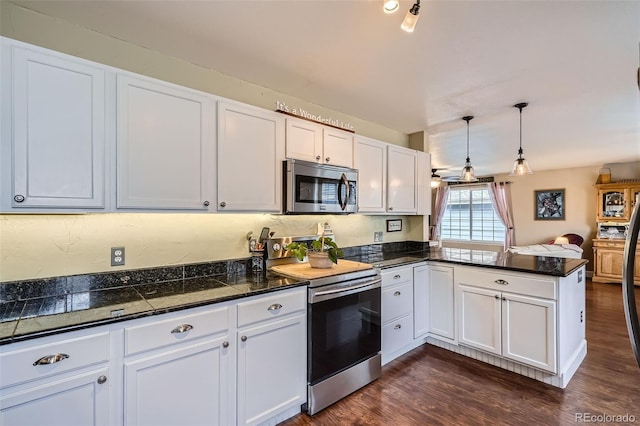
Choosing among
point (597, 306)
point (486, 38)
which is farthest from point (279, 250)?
point (597, 306)

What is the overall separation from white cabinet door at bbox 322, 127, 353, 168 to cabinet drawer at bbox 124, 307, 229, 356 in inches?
61.0

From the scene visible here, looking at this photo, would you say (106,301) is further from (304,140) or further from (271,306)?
(304,140)

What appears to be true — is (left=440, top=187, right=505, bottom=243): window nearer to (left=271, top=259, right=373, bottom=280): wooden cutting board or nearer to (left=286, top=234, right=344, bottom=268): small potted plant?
(left=271, top=259, right=373, bottom=280): wooden cutting board

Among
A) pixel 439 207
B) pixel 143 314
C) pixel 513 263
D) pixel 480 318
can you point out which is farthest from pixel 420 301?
pixel 439 207

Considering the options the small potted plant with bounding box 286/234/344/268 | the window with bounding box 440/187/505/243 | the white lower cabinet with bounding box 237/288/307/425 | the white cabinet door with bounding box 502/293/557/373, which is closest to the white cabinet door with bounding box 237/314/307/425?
the white lower cabinet with bounding box 237/288/307/425

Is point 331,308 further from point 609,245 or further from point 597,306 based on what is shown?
point 609,245

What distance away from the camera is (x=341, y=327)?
7.20ft

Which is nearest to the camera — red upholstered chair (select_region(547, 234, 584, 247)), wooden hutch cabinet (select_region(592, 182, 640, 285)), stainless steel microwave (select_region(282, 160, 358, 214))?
stainless steel microwave (select_region(282, 160, 358, 214))

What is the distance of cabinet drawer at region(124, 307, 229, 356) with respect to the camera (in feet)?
4.61

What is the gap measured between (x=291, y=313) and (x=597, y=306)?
195 inches

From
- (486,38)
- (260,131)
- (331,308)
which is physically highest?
(486,38)

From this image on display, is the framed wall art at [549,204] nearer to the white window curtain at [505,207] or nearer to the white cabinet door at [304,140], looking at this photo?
the white window curtain at [505,207]

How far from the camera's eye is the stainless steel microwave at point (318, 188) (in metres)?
2.31

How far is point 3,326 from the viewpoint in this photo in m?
1.22
